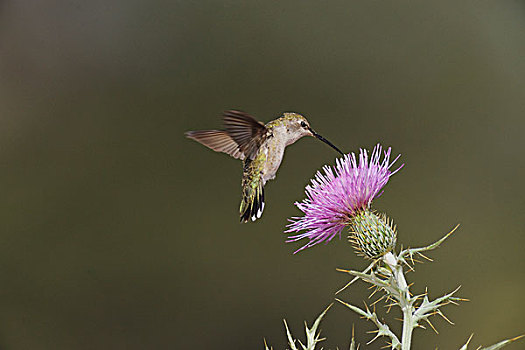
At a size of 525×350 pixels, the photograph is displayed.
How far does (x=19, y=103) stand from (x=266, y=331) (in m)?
→ 1.35

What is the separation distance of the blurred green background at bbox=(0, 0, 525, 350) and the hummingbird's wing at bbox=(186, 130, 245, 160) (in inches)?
10.0

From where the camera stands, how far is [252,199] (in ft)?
4.90

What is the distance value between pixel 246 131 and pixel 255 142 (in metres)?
0.06

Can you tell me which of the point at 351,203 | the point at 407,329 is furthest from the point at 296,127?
the point at 407,329

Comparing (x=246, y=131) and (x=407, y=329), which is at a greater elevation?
(x=246, y=131)

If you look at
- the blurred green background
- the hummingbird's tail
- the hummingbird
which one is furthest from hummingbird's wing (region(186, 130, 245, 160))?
the blurred green background

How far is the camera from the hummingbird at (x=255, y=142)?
4.12 ft

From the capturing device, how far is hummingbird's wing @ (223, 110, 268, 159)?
1.23 m

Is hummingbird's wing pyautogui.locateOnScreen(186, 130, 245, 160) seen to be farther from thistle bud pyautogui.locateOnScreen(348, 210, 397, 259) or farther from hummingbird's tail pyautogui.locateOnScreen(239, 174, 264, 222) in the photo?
thistle bud pyautogui.locateOnScreen(348, 210, 397, 259)

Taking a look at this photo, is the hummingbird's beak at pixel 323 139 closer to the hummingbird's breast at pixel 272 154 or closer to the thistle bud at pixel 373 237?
the hummingbird's breast at pixel 272 154

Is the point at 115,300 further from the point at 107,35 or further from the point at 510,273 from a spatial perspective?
the point at 510,273

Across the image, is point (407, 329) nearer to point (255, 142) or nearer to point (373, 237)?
point (373, 237)

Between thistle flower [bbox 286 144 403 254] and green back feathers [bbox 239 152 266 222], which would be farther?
green back feathers [bbox 239 152 266 222]

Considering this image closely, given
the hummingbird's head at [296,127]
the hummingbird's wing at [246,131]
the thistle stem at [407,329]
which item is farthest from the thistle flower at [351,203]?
the hummingbird's head at [296,127]
